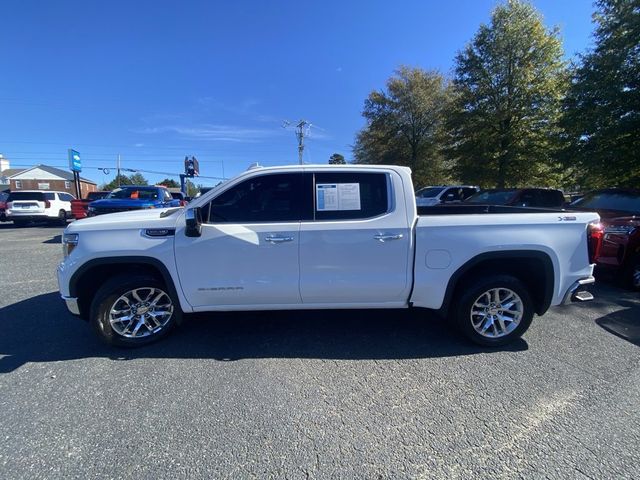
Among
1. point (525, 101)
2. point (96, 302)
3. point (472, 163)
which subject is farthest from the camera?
point (472, 163)

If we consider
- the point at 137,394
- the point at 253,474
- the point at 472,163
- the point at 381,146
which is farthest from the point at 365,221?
the point at 381,146

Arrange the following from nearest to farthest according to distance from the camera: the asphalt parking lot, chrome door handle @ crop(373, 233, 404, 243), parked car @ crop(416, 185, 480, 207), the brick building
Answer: the asphalt parking lot
chrome door handle @ crop(373, 233, 404, 243)
parked car @ crop(416, 185, 480, 207)
the brick building

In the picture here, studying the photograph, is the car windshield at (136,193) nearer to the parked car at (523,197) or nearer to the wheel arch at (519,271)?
the parked car at (523,197)

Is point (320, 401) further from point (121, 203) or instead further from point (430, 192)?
point (430, 192)

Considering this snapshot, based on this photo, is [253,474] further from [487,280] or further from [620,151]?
[620,151]

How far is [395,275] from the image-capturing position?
3.29 m

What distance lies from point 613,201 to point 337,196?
682 cm

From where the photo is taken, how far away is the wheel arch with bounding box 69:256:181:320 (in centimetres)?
319

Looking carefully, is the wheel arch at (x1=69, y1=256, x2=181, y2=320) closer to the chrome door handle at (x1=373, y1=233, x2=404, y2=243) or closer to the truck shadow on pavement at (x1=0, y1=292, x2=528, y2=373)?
the truck shadow on pavement at (x1=0, y1=292, x2=528, y2=373)

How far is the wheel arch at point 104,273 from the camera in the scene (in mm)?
3188

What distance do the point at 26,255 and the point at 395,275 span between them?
372 inches

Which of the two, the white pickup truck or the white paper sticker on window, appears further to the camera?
the white paper sticker on window

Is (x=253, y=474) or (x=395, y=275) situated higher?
(x=395, y=275)

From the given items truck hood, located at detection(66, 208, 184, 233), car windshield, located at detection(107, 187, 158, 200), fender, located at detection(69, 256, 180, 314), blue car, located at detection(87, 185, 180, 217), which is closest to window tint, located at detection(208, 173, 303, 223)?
truck hood, located at detection(66, 208, 184, 233)
